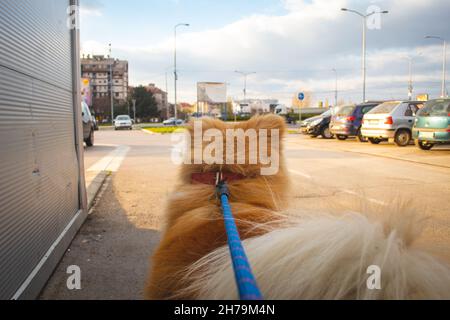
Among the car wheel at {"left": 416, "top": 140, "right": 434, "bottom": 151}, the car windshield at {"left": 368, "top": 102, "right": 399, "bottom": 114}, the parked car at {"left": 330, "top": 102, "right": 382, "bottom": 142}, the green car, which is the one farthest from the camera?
the parked car at {"left": 330, "top": 102, "right": 382, "bottom": 142}

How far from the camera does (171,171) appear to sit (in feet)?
29.6

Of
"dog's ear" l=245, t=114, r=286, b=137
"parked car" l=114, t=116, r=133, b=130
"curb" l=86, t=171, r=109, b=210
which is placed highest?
"parked car" l=114, t=116, r=133, b=130

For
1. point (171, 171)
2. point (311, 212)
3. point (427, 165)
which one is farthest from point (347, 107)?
point (311, 212)

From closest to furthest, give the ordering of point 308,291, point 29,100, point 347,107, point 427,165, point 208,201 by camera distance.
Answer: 1. point 308,291
2. point 208,201
3. point 29,100
4. point 427,165
5. point 347,107

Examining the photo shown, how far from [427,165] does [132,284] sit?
9.13m

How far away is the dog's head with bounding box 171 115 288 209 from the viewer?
2197mm

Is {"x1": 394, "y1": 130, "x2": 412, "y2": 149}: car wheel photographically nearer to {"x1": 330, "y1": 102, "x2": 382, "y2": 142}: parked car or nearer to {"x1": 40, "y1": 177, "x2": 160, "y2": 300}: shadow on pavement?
{"x1": 330, "y1": 102, "x2": 382, "y2": 142}: parked car

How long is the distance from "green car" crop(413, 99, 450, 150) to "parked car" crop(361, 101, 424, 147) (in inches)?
89.3

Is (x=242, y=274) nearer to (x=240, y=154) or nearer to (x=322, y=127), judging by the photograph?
(x=240, y=154)

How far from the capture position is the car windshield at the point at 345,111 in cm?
1847

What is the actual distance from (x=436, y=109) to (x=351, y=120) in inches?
238

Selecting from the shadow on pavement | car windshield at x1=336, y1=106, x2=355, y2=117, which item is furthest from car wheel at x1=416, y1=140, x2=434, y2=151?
the shadow on pavement

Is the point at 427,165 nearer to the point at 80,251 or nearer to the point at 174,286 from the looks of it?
the point at 80,251

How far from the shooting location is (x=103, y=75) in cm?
12900
